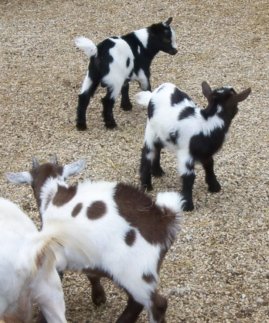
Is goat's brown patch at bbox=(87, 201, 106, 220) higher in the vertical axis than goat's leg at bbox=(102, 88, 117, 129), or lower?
higher

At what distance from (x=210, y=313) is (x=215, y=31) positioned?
566 centimetres

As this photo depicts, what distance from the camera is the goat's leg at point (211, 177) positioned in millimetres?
5056

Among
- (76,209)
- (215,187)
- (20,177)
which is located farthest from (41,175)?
(215,187)

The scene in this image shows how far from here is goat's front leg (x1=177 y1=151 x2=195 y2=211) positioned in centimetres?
486

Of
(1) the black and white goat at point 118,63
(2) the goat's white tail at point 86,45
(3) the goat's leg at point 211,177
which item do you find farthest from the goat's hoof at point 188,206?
(2) the goat's white tail at point 86,45

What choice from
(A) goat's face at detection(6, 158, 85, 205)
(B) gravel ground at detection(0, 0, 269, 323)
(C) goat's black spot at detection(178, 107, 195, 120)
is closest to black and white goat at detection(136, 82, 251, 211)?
(C) goat's black spot at detection(178, 107, 195, 120)

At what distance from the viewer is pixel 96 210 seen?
3.43 metres

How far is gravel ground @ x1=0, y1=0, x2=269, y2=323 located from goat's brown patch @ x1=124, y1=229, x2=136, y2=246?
28.2 inches

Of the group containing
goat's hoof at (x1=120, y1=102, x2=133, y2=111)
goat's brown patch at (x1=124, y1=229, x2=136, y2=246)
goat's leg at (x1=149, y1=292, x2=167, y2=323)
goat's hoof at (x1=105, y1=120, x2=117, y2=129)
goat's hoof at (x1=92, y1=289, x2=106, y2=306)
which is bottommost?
goat's hoof at (x1=120, y1=102, x2=133, y2=111)

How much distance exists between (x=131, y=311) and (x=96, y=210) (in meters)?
0.59

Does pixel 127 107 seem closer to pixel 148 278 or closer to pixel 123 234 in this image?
pixel 123 234

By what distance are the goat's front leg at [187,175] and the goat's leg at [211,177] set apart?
178mm

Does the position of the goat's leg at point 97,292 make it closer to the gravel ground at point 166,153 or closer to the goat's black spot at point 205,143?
the gravel ground at point 166,153

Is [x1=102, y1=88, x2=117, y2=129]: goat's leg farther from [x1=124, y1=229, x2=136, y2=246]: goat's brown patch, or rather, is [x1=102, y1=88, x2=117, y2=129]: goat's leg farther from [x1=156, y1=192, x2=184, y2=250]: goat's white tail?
[x1=124, y1=229, x2=136, y2=246]: goat's brown patch
